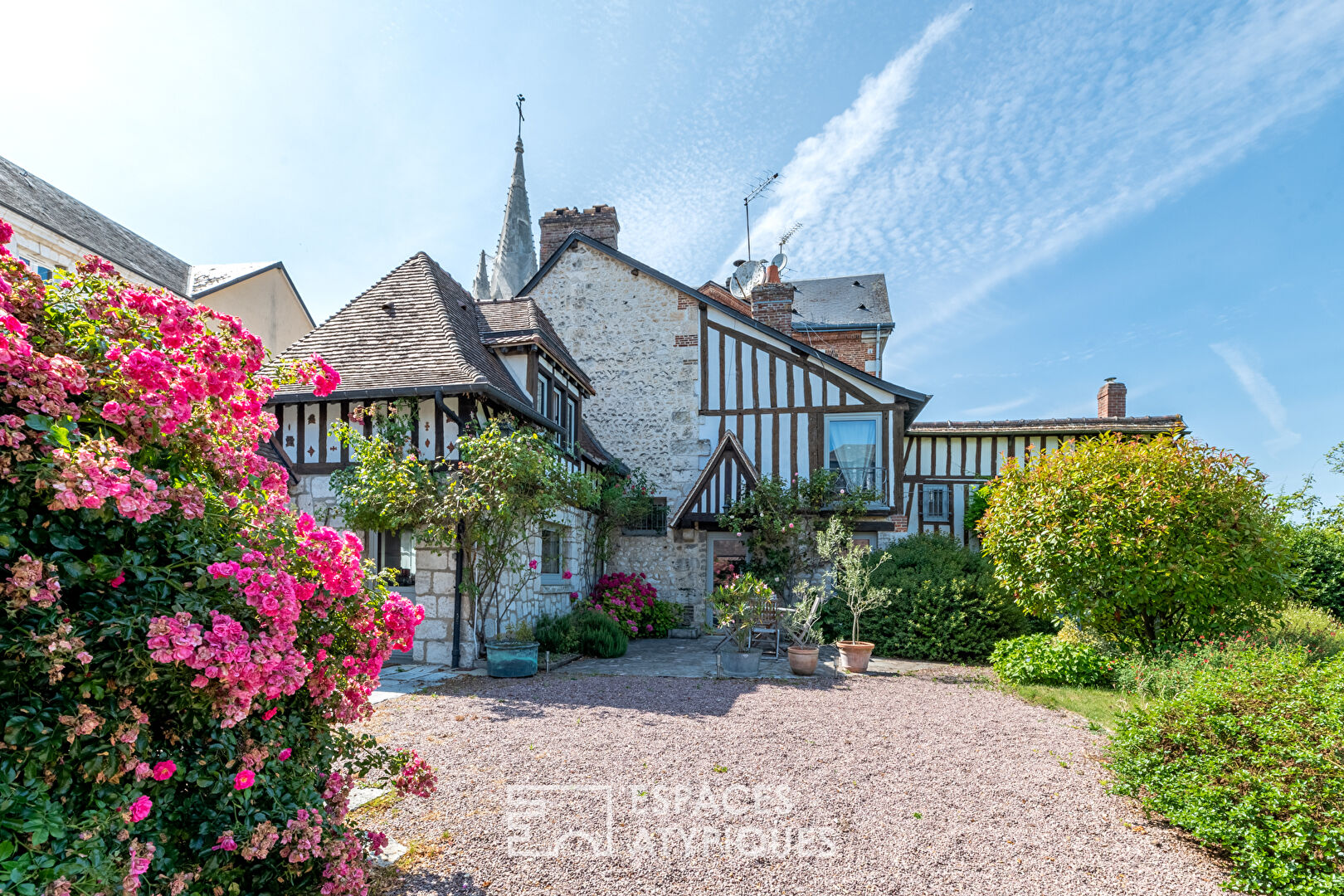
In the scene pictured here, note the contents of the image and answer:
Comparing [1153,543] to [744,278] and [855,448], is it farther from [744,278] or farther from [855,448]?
[744,278]

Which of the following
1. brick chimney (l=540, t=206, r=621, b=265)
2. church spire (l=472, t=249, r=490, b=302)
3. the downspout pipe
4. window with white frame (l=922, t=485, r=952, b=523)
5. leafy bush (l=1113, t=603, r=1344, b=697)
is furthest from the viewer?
church spire (l=472, t=249, r=490, b=302)

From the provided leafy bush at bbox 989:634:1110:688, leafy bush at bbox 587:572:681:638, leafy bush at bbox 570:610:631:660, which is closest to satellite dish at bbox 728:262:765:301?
leafy bush at bbox 587:572:681:638

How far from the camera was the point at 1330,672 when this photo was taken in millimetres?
3619

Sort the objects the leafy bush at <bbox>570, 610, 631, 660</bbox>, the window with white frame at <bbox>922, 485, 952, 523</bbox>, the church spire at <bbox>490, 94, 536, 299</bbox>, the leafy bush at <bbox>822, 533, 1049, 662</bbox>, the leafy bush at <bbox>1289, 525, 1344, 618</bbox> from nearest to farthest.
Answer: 1. the leafy bush at <bbox>570, 610, 631, 660</bbox>
2. the leafy bush at <bbox>822, 533, 1049, 662</bbox>
3. the leafy bush at <bbox>1289, 525, 1344, 618</bbox>
4. the window with white frame at <bbox>922, 485, 952, 523</bbox>
5. the church spire at <bbox>490, 94, 536, 299</bbox>

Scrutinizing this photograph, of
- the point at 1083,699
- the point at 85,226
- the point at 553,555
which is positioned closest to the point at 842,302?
the point at 553,555

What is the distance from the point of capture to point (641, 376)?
43.3 ft

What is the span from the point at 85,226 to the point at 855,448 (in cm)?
1265

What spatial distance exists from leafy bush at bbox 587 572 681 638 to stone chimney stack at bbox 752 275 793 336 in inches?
228

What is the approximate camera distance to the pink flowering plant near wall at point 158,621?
1567mm

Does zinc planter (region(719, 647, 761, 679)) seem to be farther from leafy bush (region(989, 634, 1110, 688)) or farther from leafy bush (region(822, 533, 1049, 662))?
leafy bush (region(989, 634, 1110, 688))

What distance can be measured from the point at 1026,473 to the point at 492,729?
Result: 6.73m

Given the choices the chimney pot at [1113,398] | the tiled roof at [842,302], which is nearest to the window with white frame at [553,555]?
the tiled roof at [842,302]

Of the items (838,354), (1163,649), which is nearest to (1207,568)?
(1163,649)

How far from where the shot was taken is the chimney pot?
16266 mm
